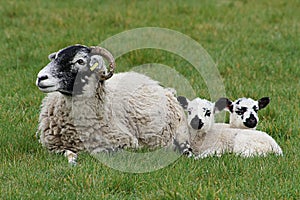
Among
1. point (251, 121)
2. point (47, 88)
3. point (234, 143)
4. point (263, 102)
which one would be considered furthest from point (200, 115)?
point (47, 88)

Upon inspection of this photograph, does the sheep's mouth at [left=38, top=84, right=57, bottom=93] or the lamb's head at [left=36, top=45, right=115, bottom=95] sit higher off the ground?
the lamb's head at [left=36, top=45, right=115, bottom=95]

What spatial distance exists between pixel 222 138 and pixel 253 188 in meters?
1.47

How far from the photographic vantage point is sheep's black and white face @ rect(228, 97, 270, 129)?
6762mm

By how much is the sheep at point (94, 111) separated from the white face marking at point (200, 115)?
0.71 feet

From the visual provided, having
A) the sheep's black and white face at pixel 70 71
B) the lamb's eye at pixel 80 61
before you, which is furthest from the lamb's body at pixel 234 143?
the lamb's eye at pixel 80 61

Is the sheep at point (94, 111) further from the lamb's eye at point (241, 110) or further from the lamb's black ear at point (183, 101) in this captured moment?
the lamb's eye at point (241, 110)

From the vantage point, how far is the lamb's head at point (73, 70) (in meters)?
5.86

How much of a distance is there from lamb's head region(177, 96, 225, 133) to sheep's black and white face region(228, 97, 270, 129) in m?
0.27

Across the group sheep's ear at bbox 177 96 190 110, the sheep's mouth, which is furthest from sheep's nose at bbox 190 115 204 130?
the sheep's mouth

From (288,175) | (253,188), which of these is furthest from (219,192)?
(288,175)

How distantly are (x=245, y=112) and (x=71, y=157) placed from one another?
205 cm

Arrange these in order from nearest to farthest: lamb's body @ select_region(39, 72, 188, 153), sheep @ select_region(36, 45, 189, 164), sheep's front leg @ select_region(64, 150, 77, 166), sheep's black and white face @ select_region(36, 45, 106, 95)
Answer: sheep's front leg @ select_region(64, 150, 77, 166) < sheep's black and white face @ select_region(36, 45, 106, 95) < sheep @ select_region(36, 45, 189, 164) < lamb's body @ select_region(39, 72, 188, 153)

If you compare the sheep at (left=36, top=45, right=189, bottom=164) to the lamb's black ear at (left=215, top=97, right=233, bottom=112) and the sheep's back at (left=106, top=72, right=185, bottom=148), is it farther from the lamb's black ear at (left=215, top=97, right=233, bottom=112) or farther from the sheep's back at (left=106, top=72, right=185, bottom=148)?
the lamb's black ear at (left=215, top=97, right=233, bottom=112)

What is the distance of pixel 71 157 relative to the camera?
5910 millimetres
